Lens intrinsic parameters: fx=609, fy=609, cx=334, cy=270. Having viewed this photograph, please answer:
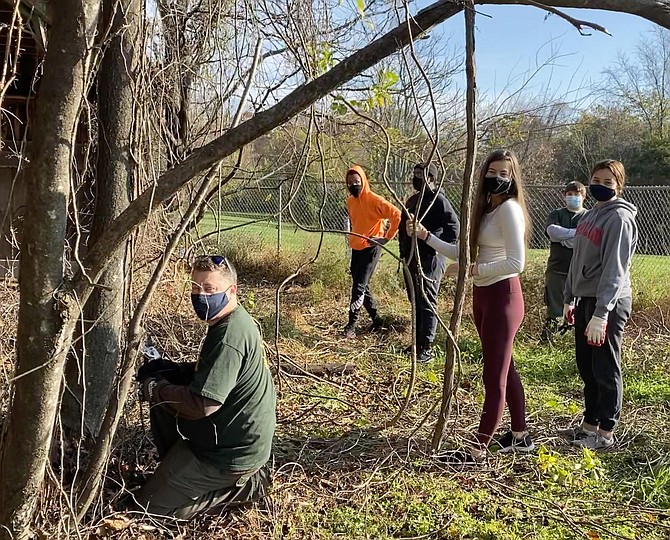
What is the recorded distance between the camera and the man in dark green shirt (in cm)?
652

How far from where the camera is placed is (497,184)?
12.0ft

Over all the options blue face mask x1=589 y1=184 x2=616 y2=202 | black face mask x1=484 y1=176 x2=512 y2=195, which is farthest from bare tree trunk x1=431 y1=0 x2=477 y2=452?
blue face mask x1=589 y1=184 x2=616 y2=202

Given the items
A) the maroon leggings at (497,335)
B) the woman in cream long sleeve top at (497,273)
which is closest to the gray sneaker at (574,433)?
the woman in cream long sleeve top at (497,273)

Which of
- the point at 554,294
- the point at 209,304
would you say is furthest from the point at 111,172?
the point at 554,294

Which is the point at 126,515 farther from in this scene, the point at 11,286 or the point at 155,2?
the point at 155,2

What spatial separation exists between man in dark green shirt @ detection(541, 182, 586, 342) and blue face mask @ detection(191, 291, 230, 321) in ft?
15.4

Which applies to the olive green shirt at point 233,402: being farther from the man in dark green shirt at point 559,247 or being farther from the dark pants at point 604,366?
the man in dark green shirt at point 559,247

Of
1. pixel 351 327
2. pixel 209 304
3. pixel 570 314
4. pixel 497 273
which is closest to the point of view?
pixel 209 304

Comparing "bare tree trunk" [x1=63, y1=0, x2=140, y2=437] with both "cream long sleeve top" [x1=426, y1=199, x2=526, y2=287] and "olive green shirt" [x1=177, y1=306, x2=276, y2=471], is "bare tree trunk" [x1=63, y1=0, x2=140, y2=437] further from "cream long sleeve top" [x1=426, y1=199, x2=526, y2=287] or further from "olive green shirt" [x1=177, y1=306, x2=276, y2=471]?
"cream long sleeve top" [x1=426, y1=199, x2=526, y2=287]

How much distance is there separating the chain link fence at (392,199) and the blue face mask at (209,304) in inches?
134

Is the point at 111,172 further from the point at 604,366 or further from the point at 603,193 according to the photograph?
the point at 604,366

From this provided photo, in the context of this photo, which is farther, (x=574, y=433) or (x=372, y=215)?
(x=372, y=215)

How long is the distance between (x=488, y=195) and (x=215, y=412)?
6.84 ft

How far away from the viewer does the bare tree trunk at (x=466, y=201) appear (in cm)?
294
